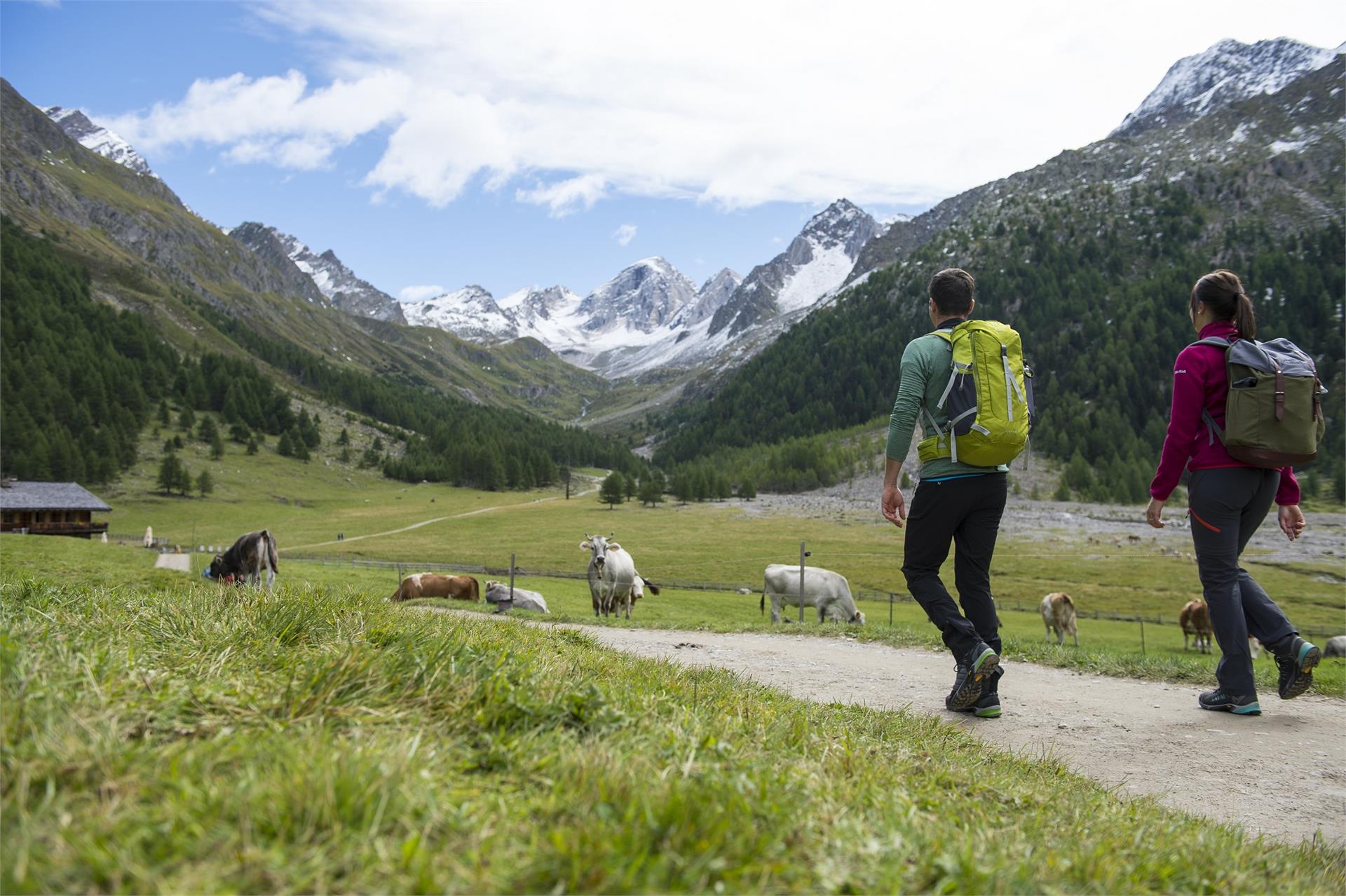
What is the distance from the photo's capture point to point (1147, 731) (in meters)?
6.51

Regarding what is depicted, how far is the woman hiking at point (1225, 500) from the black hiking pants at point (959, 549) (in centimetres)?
148

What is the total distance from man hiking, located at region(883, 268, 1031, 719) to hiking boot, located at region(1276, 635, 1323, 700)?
2.59m

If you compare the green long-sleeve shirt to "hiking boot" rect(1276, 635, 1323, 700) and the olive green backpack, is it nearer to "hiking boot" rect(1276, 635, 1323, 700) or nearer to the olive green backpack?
the olive green backpack

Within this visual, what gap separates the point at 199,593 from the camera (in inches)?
231

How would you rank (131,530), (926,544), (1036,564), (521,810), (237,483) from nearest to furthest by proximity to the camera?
1. (521,810)
2. (926,544)
3. (1036,564)
4. (131,530)
5. (237,483)

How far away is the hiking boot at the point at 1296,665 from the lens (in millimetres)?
6742

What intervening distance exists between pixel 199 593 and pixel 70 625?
1.55 metres

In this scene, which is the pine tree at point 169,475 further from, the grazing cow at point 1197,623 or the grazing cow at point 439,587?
the grazing cow at point 1197,623

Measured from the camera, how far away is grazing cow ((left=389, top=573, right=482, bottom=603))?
93.2 ft

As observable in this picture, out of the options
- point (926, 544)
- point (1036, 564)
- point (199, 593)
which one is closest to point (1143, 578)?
point (1036, 564)

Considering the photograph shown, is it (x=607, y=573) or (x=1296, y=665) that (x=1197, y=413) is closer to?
(x=1296, y=665)

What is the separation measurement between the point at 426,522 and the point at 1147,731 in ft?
365

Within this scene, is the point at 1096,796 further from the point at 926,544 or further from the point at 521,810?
the point at 521,810

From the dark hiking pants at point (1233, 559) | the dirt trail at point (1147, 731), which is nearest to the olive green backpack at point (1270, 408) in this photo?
the dark hiking pants at point (1233, 559)
